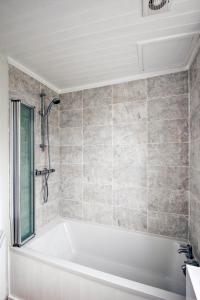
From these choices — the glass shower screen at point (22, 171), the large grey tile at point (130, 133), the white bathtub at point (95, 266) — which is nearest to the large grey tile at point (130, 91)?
the large grey tile at point (130, 133)

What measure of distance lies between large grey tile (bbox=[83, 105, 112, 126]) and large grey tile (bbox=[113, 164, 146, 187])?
62 centimetres

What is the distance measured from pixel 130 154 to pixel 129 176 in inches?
10.8

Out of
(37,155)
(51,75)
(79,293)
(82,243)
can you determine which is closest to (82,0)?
(51,75)

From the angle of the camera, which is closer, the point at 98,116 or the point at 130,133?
the point at 130,133

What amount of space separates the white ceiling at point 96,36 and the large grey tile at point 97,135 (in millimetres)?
666

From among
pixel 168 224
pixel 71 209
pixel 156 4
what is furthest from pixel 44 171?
pixel 156 4

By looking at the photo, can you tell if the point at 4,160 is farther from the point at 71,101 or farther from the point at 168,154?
the point at 168,154

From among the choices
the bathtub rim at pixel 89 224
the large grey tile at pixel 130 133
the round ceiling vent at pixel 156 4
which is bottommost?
the bathtub rim at pixel 89 224

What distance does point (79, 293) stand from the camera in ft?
4.33

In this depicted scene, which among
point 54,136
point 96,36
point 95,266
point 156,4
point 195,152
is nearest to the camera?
point 156,4

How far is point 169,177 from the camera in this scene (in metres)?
1.86

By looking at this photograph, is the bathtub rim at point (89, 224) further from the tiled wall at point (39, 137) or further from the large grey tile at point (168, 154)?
the large grey tile at point (168, 154)

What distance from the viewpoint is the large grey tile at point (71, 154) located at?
91.6 inches

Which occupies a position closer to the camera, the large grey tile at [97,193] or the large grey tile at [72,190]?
the large grey tile at [97,193]
